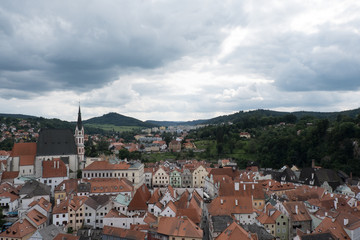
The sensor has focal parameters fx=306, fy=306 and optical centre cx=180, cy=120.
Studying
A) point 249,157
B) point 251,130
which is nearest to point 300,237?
point 249,157

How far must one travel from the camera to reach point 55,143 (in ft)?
233

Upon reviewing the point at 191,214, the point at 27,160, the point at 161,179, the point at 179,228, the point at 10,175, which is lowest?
the point at 161,179

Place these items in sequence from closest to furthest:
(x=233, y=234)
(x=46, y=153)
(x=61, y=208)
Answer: (x=233, y=234)
(x=61, y=208)
(x=46, y=153)

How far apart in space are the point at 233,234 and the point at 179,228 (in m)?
7.21

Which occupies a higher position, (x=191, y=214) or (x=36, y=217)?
(x=191, y=214)

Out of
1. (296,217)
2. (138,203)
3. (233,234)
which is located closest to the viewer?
(233,234)

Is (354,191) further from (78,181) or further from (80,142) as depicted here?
(80,142)

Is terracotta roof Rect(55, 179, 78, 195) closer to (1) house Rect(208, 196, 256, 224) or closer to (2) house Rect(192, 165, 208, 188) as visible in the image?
(1) house Rect(208, 196, 256, 224)

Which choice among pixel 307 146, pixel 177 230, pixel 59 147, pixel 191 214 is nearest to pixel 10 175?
pixel 59 147

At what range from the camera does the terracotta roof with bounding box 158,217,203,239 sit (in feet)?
123

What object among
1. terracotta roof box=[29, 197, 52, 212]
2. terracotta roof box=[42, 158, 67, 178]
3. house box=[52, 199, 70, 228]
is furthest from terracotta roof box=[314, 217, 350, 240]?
terracotta roof box=[42, 158, 67, 178]

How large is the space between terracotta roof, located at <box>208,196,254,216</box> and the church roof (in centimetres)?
4053

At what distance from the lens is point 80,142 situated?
78.6 metres

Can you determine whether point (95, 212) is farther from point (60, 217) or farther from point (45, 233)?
point (45, 233)
